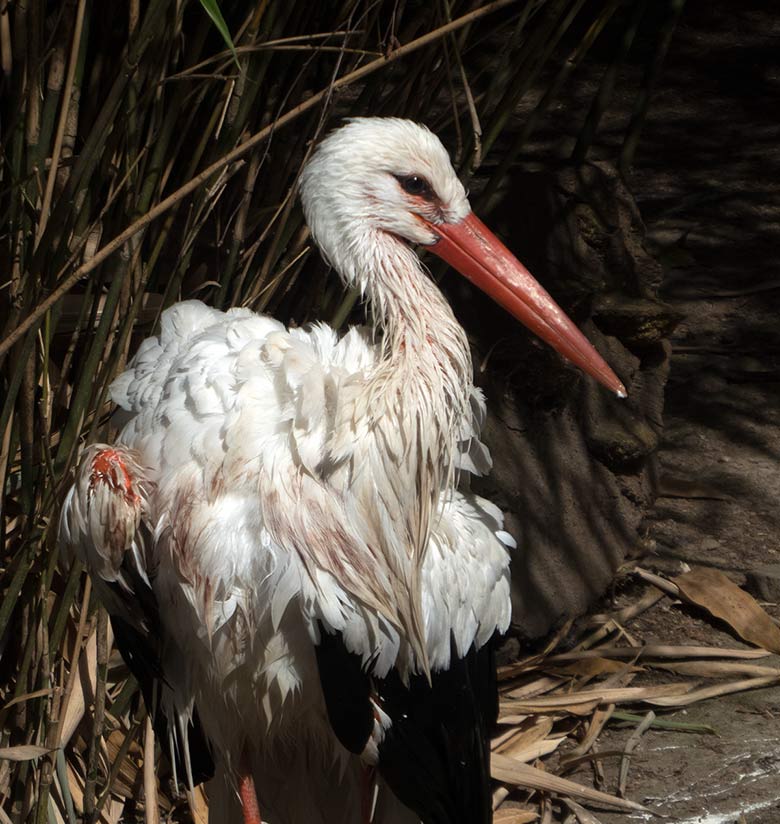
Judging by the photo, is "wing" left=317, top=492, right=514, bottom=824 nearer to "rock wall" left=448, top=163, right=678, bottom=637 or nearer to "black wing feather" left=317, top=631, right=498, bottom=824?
"black wing feather" left=317, top=631, right=498, bottom=824

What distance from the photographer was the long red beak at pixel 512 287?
2.41 m

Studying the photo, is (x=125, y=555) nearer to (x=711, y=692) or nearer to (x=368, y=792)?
(x=368, y=792)

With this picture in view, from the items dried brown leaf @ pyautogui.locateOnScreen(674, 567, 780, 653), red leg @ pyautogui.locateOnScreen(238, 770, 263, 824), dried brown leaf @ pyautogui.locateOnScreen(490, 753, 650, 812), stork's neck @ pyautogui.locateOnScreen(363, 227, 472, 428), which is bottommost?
dried brown leaf @ pyautogui.locateOnScreen(490, 753, 650, 812)

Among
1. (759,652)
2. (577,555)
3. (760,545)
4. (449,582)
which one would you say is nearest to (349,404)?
(449,582)

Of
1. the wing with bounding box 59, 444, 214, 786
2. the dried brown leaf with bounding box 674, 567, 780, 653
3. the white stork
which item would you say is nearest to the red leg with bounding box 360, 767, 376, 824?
the white stork

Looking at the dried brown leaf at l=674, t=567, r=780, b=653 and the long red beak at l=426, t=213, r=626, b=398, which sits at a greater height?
the long red beak at l=426, t=213, r=626, b=398

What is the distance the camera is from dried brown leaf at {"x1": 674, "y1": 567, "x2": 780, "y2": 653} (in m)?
3.60

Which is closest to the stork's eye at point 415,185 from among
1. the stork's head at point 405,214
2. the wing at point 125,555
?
the stork's head at point 405,214

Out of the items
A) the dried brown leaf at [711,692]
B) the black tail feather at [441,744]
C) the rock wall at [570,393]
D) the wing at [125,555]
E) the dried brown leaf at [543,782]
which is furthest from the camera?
the rock wall at [570,393]

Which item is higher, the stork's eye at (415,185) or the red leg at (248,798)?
the stork's eye at (415,185)

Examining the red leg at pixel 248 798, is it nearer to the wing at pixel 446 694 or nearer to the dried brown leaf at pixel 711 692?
the wing at pixel 446 694

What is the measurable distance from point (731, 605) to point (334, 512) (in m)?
1.89

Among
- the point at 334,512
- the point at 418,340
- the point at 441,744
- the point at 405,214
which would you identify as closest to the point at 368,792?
the point at 441,744

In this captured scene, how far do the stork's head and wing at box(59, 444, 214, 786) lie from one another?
1.95 ft
